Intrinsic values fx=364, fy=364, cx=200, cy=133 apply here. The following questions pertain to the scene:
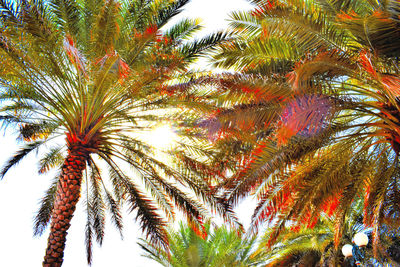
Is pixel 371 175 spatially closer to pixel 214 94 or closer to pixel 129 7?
pixel 214 94

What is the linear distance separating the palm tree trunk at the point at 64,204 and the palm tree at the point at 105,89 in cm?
2

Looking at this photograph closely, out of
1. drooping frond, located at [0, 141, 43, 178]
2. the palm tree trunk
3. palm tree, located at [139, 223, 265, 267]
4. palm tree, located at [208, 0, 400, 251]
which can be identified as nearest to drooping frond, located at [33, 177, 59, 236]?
drooping frond, located at [0, 141, 43, 178]

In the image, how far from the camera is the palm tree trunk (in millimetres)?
8266

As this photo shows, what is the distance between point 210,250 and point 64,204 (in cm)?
898

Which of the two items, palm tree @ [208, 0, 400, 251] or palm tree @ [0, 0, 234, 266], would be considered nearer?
palm tree @ [208, 0, 400, 251]

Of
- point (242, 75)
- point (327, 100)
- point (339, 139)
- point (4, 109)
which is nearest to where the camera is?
point (327, 100)

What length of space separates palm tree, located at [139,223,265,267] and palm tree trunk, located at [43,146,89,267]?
7.05 meters

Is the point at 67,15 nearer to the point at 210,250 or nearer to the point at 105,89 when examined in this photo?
the point at 105,89

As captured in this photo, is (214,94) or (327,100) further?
(214,94)

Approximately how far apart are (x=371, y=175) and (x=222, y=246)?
9189mm

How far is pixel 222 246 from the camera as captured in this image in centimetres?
1602

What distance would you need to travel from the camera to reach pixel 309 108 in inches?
241

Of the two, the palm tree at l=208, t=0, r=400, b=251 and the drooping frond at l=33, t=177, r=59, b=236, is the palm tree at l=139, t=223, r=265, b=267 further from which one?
the palm tree at l=208, t=0, r=400, b=251

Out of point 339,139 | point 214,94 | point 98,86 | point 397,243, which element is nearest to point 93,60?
point 98,86
